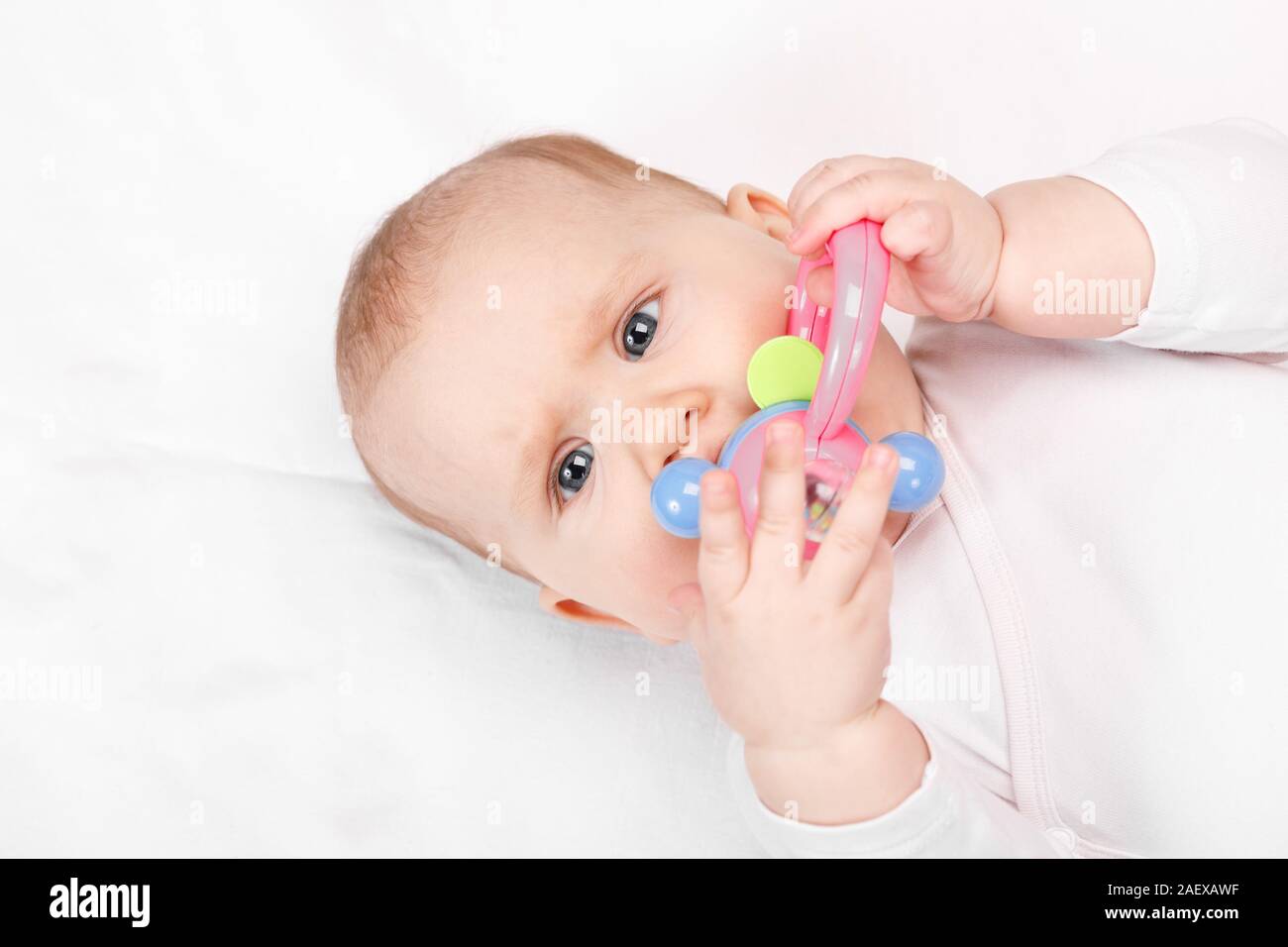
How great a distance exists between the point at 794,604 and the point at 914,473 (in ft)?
0.67

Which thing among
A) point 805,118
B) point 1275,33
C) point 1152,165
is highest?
point 1275,33

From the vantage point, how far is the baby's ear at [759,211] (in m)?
1.57

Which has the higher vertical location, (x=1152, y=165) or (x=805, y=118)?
(x=805, y=118)

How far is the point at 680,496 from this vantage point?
1.20 metres

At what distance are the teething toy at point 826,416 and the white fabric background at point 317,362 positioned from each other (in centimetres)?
49

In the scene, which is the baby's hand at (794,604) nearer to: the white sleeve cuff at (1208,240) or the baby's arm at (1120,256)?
the baby's arm at (1120,256)

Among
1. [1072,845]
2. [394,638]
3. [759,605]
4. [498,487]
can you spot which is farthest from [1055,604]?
[394,638]

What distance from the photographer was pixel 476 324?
53.7 inches

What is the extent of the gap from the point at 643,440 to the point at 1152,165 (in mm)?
652
